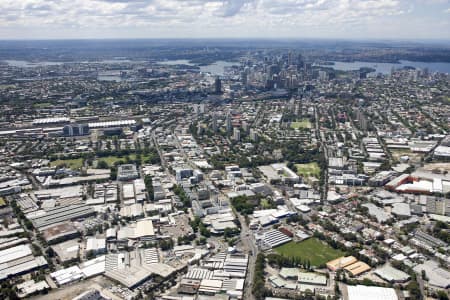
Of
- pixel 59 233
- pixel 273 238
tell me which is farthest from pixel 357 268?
pixel 59 233

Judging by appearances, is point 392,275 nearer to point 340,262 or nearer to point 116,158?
point 340,262

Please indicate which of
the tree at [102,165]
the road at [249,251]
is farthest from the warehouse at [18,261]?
the tree at [102,165]

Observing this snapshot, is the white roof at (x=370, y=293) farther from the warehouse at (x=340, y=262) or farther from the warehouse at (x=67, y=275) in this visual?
the warehouse at (x=67, y=275)

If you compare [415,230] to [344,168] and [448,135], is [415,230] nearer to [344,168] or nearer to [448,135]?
[344,168]

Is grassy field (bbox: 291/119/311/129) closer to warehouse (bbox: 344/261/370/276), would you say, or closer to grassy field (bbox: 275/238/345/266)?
grassy field (bbox: 275/238/345/266)

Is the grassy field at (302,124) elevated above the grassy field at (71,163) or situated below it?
above

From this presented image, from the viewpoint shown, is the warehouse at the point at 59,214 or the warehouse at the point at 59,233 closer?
the warehouse at the point at 59,233
